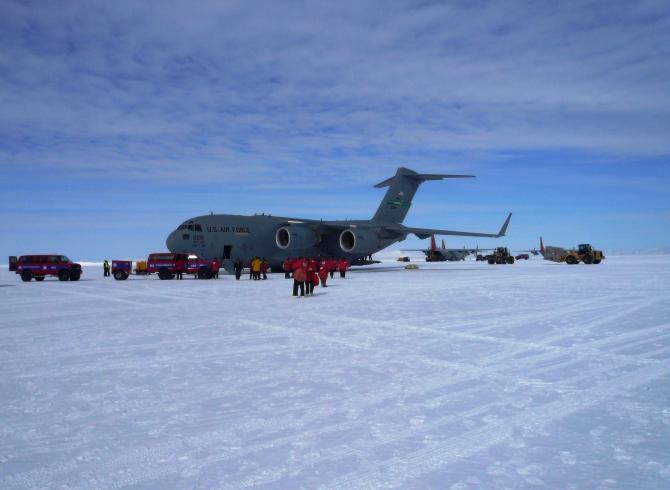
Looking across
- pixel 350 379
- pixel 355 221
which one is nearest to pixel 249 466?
pixel 350 379

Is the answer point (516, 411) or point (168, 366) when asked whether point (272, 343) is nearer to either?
point (168, 366)

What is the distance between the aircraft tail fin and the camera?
120 ft

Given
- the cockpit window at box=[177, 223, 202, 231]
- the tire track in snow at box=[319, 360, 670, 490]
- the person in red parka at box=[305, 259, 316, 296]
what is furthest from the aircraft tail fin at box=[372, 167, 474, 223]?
the tire track in snow at box=[319, 360, 670, 490]

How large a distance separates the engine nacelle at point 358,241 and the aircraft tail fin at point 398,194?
15.3ft

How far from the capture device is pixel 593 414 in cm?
452

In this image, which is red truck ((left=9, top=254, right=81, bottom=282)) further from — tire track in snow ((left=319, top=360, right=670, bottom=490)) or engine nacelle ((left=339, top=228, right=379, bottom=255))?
tire track in snow ((left=319, top=360, right=670, bottom=490))

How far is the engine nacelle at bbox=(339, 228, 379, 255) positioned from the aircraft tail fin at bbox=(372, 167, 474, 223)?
4.67 metres

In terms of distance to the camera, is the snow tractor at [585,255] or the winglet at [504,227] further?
the snow tractor at [585,255]

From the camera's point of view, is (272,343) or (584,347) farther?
(272,343)

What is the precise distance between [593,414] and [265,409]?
2.90 meters

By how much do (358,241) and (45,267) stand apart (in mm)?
17368

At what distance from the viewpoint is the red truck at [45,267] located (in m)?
27.5

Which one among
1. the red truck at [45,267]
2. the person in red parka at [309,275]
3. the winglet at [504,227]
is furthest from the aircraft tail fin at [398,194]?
the person in red parka at [309,275]

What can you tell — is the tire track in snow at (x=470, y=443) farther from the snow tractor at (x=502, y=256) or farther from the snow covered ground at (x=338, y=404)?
the snow tractor at (x=502, y=256)
